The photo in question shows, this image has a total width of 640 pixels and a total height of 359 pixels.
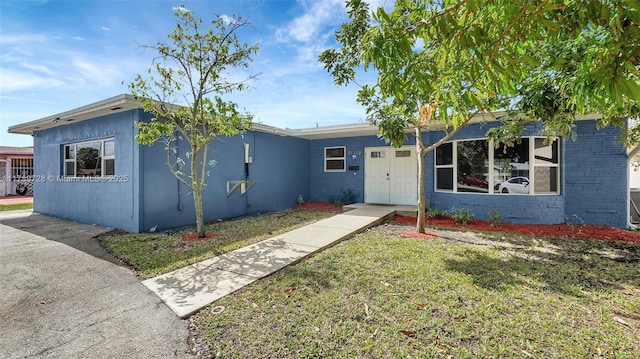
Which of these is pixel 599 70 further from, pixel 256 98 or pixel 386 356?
pixel 256 98

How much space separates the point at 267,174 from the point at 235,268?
20.8ft

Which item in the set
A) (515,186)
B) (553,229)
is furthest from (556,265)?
(515,186)

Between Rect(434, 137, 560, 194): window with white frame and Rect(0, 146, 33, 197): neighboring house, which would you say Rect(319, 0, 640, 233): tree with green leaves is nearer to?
Rect(434, 137, 560, 194): window with white frame

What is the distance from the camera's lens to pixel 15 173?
56.5 feet

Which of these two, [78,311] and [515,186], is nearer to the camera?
[78,311]

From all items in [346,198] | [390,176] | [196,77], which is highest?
[196,77]

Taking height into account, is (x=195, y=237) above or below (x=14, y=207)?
below

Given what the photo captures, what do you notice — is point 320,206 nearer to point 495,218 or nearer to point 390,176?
point 390,176

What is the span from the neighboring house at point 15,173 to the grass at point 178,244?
15767mm

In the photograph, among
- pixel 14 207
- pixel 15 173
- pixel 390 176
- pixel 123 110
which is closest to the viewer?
pixel 123 110

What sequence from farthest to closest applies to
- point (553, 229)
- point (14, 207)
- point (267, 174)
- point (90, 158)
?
point (14, 207), point (267, 174), point (90, 158), point (553, 229)

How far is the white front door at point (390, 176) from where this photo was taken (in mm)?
10305

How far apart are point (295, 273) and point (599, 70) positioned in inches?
146

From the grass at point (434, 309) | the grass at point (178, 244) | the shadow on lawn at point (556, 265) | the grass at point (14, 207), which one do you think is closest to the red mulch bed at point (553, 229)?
the shadow on lawn at point (556, 265)
